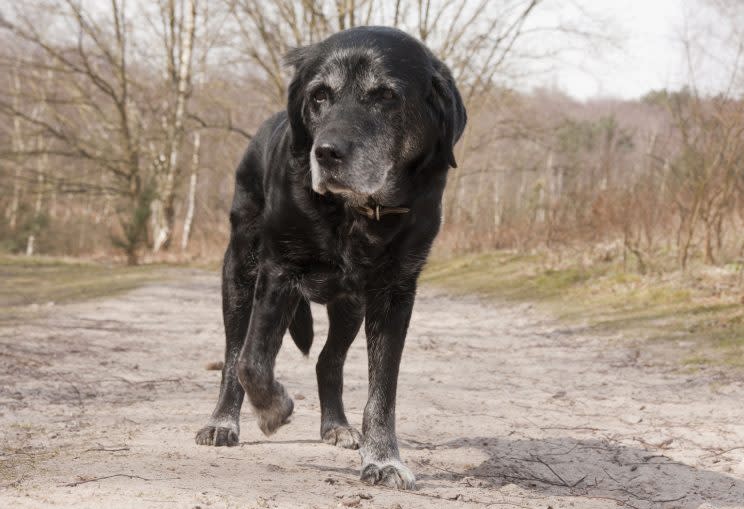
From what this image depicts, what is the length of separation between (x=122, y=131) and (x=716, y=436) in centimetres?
2050

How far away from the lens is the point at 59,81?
22719 mm

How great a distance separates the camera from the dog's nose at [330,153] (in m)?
2.82

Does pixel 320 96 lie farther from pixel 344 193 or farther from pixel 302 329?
pixel 302 329

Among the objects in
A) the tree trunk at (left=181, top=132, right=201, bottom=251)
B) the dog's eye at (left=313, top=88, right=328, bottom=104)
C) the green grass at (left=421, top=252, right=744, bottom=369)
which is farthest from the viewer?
the tree trunk at (left=181, top=132, right=201, bottom=251)

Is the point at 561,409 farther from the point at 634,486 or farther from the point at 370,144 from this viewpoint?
the point at 370,144

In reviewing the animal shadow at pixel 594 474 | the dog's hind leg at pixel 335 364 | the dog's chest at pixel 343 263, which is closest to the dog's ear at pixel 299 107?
the dog's chest at pixel 343 263

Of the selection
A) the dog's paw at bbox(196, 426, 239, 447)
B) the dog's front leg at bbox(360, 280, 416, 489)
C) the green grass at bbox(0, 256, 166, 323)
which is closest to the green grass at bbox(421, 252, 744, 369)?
the dog's front leg at bbox(360, 280, 416, 489)

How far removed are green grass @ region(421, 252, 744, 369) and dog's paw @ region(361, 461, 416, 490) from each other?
166 inches

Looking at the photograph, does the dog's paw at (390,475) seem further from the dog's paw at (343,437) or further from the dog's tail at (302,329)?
the dog's tail at (302,329)

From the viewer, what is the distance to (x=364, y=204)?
3068 millimetres

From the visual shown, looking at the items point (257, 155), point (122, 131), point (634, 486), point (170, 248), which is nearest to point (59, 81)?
point (122, 131)

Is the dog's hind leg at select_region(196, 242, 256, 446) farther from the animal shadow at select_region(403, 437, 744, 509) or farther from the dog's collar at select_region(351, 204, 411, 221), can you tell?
the dog's collar at select_region(351, 204, 411, 221)

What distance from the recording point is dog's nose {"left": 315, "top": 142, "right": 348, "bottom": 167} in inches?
111

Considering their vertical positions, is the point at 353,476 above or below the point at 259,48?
below
